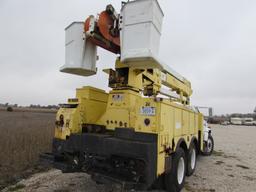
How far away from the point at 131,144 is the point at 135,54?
4.67 ft

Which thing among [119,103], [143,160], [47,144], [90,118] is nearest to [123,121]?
[119,103]

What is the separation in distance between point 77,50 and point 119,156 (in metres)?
2.35

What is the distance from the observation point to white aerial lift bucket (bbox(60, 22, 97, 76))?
4.71 metres

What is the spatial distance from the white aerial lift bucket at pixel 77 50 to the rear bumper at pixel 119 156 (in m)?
1.46

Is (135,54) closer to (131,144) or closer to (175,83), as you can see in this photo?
(131,144)

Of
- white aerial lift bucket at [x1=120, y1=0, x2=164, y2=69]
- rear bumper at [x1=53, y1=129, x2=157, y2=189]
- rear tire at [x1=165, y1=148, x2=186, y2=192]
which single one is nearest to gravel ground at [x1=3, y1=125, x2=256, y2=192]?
rear bumper at [x1=53, y1=129, x2=157, y2=189]

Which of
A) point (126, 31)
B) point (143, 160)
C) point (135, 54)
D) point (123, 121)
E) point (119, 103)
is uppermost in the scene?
point (126, 31)

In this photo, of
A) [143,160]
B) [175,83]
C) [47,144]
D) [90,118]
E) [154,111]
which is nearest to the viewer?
[143,160]

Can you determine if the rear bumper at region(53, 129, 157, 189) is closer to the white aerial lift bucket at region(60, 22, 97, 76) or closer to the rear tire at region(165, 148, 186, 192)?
the rear tire at region(165, 148, 186, 192)

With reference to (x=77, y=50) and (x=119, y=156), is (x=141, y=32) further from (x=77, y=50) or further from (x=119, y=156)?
(x=119, y=156)

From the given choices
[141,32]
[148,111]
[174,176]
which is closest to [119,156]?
[148,111]

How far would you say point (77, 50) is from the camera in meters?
4.72

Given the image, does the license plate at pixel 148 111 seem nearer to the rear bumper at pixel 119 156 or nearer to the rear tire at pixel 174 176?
the rear bumper at pixel 119 156

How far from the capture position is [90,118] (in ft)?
15.9
